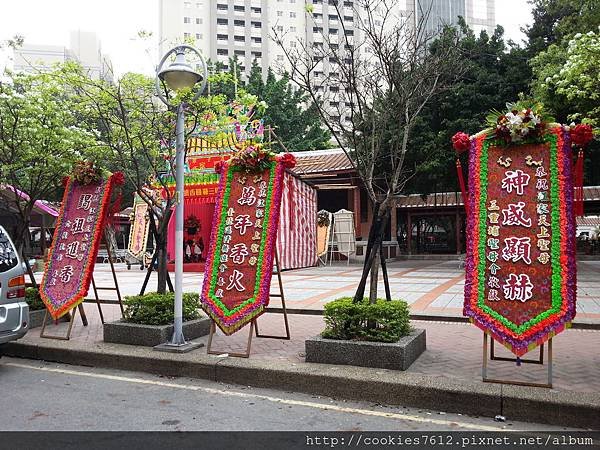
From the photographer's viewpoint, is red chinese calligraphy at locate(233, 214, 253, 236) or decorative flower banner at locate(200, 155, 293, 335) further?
red chinese calligraphy at locate(233, 214, 253, 236)

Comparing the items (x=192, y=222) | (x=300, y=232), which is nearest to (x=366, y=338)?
(x=300, y=232)

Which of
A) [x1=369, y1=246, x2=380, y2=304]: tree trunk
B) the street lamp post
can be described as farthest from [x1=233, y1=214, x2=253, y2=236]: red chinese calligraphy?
[x1=369, y1=246, x2=380, y2=304]: tree trunk

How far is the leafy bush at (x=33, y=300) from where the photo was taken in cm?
762

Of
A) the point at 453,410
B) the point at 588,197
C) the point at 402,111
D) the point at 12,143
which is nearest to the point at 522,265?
the point at 453,410

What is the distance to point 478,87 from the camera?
17.6 metres

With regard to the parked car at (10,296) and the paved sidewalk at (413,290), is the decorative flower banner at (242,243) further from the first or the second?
the paved sidewalk at (413,290)

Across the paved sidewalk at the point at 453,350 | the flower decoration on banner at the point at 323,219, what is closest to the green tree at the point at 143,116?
the paved sidewalk at the point at 453,350

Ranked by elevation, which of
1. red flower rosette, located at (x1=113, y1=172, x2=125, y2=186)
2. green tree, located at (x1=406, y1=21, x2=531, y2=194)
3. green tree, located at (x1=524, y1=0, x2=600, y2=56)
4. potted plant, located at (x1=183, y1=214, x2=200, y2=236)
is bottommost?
potted plant, located at (x1=183, y1=214, x2=200, y2=236)

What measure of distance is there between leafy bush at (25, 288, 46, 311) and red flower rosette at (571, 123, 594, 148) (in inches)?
294

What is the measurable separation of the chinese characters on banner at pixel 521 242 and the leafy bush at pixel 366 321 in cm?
77

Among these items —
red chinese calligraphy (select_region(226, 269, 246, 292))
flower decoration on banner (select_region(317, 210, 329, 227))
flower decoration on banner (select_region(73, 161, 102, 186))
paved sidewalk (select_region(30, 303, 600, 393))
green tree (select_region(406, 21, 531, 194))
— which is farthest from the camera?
flower decoration on banner (select_region(317, 210, 329, 227))

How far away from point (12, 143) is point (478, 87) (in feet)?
49.1

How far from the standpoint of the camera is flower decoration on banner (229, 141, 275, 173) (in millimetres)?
6008

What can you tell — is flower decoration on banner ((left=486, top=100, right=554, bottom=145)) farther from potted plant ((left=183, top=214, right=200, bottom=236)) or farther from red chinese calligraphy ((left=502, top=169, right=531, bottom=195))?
potted plant ((left=183, top=214, right=200, bottom=236))
